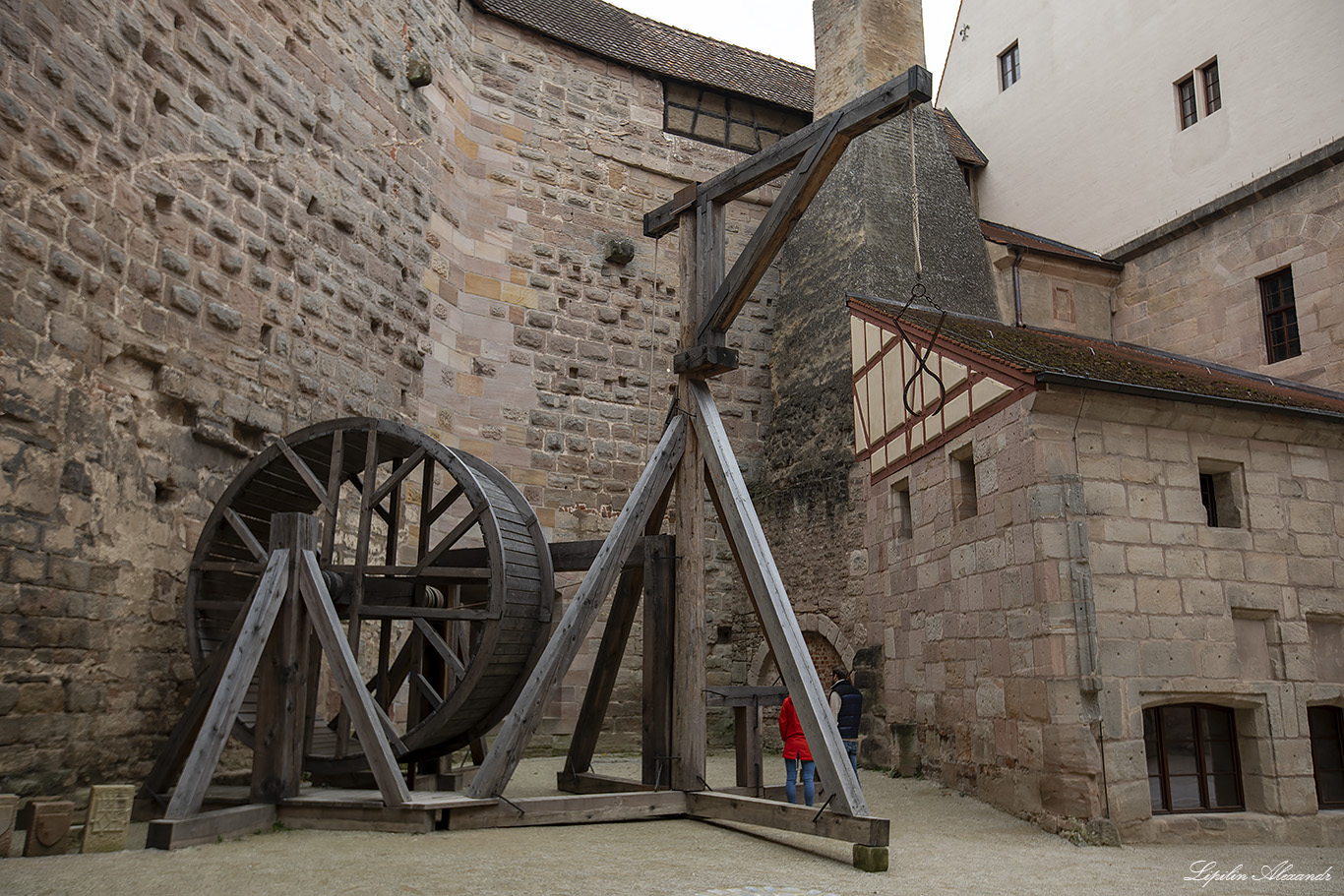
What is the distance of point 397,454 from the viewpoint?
6551 mm

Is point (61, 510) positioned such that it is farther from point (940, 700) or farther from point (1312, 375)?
point (1312, 375)

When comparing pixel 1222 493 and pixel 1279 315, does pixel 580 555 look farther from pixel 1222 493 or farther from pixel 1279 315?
pixel 1279 315

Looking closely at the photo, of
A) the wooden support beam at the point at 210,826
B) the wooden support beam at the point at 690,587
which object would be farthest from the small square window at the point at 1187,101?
the wooden support beam at the point at 210,826

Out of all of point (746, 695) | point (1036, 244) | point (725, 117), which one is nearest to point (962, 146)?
point (1036, 244)

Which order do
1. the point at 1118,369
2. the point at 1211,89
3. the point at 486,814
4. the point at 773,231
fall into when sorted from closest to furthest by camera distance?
1. the point at 486,814
2. the point at 773,231
3. the point at 1118,369
4. the point at 1211,89

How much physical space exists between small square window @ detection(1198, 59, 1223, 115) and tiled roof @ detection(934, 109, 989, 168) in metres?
3.54

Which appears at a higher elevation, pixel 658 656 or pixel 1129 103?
pixel 1129 103

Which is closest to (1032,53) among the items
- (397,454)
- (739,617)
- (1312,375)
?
(1312,375)

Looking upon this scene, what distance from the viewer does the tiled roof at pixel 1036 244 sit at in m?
13.2

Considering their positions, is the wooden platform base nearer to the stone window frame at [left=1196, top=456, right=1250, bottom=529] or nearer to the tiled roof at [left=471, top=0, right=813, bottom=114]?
the stone window frame at [left=1196, top=456, right=1250, bottom=529]

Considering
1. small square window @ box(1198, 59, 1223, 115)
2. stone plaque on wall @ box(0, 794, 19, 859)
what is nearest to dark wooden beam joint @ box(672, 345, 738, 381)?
stone plaque on wall @ box(0, 794, 19, 859)

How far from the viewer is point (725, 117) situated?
13125 millimetres

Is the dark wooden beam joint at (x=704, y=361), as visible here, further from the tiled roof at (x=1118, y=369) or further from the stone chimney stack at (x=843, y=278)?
the stone chimney stack at (x=843, y=278)

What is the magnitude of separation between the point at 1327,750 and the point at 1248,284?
6.78 meters
